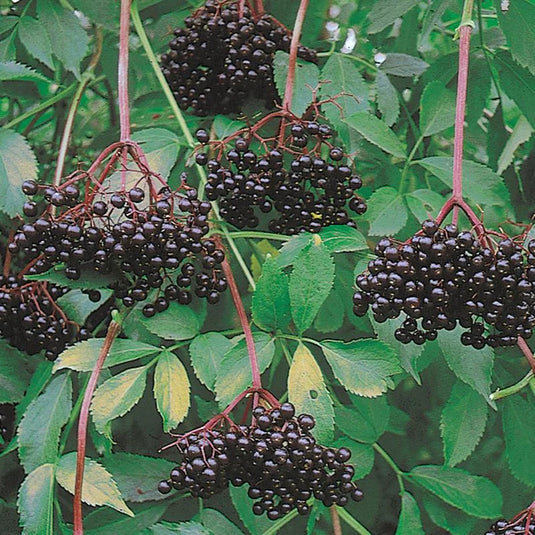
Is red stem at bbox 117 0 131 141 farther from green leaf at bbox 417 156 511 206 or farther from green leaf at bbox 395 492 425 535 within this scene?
green leaf at bbox 395 492 425 535

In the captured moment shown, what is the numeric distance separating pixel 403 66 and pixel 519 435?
65cm

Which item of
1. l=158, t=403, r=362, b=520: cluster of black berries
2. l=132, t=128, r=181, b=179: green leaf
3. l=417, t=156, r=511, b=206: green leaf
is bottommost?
l=158, t=403, r=362, b=520: cluster of black berries

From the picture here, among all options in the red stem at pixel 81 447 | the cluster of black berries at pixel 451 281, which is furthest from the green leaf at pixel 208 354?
the cluster of black berries at pixel 451 281

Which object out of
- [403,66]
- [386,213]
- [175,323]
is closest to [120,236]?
[175,323]

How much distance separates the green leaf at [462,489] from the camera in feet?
4.26

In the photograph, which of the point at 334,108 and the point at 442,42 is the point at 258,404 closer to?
the point at 334,108

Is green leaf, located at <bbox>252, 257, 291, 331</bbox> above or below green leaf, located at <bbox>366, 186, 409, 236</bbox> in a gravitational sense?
below

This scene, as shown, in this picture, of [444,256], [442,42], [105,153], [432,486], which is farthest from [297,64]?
[442,42]

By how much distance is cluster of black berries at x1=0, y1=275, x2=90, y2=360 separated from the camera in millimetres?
1238

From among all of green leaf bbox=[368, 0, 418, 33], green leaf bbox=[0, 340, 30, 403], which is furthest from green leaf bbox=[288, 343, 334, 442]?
green leaf bbox=[368, 0, 418, 33]

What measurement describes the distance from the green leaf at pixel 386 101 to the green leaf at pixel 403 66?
0.08 m

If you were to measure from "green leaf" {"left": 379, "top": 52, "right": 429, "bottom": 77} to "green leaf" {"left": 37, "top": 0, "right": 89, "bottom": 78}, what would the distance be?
0.51 meters

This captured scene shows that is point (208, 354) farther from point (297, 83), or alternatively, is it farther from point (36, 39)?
point (36, 39)

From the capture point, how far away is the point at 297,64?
1.30 metres
